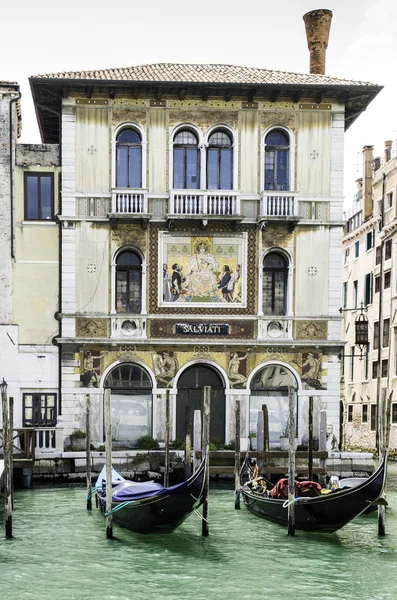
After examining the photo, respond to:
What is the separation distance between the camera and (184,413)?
61.7 feet

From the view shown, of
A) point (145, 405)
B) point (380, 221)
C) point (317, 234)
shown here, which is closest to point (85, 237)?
point (145, 405)

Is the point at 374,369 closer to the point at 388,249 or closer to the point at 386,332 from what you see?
the point at 386,332

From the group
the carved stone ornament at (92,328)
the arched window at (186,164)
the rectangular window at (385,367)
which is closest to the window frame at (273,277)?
the arched window at (186,164)

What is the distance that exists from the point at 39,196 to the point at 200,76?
4259mm

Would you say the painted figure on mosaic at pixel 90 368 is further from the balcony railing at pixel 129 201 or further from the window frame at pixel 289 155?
the window frame at pixel 289 155

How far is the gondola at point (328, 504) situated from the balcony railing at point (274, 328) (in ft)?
19.8

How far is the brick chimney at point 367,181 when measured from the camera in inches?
1200

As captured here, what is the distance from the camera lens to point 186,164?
19078 millimetres

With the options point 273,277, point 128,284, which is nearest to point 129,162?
point 128,284

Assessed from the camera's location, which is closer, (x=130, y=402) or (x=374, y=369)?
(x=130, y=402)

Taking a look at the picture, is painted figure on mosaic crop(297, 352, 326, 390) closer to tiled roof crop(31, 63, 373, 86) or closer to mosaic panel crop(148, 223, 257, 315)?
mosaic panel crop(148, 223, 257, 315)

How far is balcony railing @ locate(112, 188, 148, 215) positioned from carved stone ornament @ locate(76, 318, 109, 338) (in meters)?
2.30

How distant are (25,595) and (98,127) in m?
11.6

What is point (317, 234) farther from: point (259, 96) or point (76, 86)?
point (76, 86)
